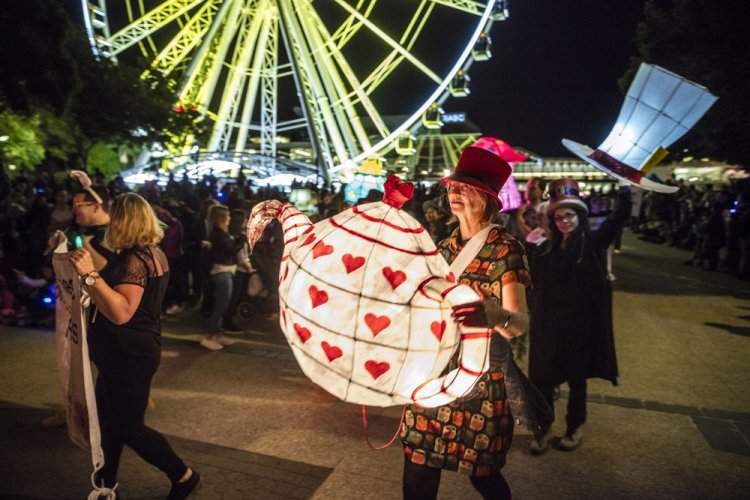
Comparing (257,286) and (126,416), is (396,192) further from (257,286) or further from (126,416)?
(257,286)

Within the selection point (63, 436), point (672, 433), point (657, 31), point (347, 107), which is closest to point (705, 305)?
point (672, 433)

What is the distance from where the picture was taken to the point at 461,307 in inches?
59.4

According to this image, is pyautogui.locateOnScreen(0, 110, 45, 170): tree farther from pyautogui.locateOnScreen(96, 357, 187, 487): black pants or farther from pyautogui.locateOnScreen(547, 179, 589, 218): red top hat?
pyautogui.locateOnScreen(547, 179, 589, 218): red top hat

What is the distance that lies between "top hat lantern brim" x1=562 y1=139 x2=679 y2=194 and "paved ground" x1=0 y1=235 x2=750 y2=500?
1.81 metres

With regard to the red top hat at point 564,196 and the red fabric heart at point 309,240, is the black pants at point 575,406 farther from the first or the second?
the red fabric heart at point 309,240

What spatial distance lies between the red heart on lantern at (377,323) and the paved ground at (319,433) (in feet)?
6.32

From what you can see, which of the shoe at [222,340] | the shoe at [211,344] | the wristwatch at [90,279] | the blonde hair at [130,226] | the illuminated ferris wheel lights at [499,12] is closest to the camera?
the wristwatch at [90,279]

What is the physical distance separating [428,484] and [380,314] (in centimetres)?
99

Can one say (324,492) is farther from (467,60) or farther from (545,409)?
(467,60)

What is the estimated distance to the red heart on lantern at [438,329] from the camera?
5.03 feet

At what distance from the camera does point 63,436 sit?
12.1 feet

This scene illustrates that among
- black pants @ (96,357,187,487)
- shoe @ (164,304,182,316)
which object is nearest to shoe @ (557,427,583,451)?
black pants @ (96,357,187,487)

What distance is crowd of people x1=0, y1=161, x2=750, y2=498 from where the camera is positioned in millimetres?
2086

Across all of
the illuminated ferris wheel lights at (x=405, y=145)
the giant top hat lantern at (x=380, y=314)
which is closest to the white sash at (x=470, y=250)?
the giant top hat lantern at (x=380, y=314)
